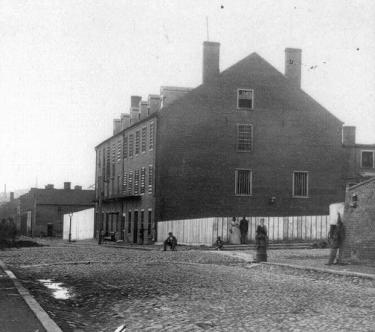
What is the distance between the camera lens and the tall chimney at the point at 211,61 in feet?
138

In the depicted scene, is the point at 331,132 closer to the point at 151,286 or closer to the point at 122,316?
the point at 151,286

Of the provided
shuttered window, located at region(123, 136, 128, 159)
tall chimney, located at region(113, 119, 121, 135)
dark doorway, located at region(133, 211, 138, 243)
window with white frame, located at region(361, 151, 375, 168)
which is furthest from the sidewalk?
tall chimney, located at region(113, 119, 121, 135)

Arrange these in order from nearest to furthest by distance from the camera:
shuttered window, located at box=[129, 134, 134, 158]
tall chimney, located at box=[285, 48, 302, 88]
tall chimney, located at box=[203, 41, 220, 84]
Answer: tall chimney, located at box=[203, 41, 220, 84]
tall chimney, located at box=[285, 48, 302, 88]
shuttered window, located at box=[129, 134, 134, 158]

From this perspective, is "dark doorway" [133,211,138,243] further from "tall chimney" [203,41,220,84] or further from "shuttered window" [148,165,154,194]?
"tall chimney" [203,41,220,84]

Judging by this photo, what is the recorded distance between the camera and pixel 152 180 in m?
43.2

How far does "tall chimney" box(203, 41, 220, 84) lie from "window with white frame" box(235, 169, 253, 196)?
6.38m

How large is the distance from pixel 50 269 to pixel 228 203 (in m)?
23.5

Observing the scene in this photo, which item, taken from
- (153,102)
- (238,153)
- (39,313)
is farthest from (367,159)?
(39,313)

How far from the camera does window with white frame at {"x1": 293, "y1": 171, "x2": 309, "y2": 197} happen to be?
4297cm

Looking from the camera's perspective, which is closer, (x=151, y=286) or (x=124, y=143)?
(x=151, y=286)

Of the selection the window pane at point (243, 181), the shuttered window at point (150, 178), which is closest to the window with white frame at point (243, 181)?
the window pane at point (243, 181)

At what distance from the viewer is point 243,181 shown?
42.3 metres

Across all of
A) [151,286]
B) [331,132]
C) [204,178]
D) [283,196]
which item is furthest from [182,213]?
[151,286]

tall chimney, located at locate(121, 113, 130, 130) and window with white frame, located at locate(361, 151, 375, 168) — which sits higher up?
tall chimney, located at locate(121, 113, 130, 130)
